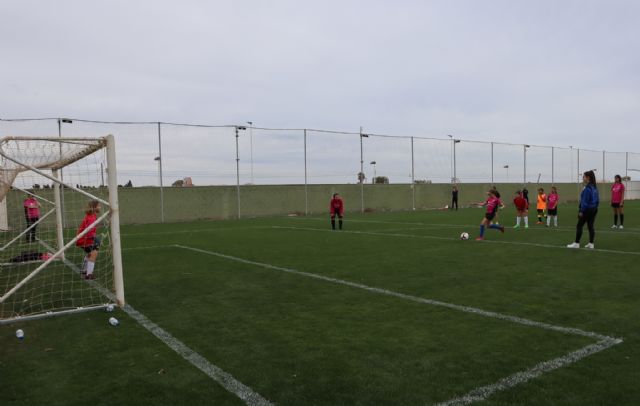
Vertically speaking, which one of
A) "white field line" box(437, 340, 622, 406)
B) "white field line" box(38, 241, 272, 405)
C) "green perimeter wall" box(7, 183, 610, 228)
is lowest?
"white field line" box(38, 241, 272, 405)

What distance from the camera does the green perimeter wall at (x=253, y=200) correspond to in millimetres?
26234

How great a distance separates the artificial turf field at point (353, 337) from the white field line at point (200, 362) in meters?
0.06

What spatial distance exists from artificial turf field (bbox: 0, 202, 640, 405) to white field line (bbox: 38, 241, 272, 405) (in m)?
0.06

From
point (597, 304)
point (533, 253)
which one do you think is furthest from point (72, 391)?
point (533, 253)

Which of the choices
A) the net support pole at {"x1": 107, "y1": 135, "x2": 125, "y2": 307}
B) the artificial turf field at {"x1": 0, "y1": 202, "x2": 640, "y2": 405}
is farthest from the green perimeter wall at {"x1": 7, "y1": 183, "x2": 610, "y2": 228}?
the artificial turf field at {"x1": 0, "y1": 202, "x2": 640, "y2": 405}

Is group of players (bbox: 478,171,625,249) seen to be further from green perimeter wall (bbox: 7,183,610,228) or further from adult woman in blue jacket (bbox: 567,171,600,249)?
green perimeter wall (bbox: 7,183,610,228)

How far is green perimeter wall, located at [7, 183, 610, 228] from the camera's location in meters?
26.2

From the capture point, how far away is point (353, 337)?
17.2ft

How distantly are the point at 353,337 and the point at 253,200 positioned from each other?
85.4ft

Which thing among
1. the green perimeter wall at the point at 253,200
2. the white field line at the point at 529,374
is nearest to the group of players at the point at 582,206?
the white field line at the point at 529,374

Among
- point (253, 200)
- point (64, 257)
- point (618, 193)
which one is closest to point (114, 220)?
point (64, 257)

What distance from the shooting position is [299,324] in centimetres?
578

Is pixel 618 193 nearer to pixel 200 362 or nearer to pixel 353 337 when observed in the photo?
pixel 353 337

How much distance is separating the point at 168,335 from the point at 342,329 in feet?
6.69
